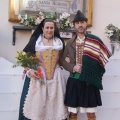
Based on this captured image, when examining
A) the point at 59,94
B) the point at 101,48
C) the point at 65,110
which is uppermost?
the point at 101,48

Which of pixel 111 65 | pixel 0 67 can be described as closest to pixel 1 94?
pixel 0 67

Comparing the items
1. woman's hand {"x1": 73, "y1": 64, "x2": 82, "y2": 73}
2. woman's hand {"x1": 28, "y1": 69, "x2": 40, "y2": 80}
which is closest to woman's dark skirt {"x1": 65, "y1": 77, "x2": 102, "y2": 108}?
woman's hand {"x1": 73, "y1": 64, "x2": 82, "y2": 73}

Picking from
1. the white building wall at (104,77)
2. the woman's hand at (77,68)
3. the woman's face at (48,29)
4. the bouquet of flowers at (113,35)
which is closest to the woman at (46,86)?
the woman's face at (48,29)

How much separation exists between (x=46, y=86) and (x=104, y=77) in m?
0.90

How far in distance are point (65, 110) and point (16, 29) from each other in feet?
4.21

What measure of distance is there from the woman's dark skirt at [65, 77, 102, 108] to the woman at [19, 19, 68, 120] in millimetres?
97

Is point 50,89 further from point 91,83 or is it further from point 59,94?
point 91,83

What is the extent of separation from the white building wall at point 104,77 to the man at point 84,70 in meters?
0.53

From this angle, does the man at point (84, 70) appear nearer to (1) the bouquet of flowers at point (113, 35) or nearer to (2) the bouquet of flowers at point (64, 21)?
(2) the bouquet of flowers at point (64, 21)

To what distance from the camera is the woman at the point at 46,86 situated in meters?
2.64

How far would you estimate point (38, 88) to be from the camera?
2.65m

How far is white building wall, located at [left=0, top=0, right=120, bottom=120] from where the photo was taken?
3.09 m

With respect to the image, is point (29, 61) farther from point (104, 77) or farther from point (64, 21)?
point (104, 77)

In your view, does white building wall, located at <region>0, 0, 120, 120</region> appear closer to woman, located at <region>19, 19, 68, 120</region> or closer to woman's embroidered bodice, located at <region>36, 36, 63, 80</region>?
woman, located at <region>19, 19, 68, 120</region>
